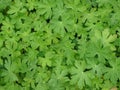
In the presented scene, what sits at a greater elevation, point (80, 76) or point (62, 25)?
point (62, 25)

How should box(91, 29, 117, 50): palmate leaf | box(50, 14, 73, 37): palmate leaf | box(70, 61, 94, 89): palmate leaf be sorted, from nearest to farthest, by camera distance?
box(70, 61, 94, 89): palmate leaf
box(91, 29, 117, 50): palmate leaf
box(50, 14, 73, 37): palmate leaf

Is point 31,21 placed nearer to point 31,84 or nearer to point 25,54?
point 25,54

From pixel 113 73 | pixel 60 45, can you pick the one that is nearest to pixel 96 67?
pixel 113 73

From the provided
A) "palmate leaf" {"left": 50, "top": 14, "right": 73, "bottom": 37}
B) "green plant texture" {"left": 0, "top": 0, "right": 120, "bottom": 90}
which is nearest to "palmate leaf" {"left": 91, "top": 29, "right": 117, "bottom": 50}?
"green plant texture" {"left": 0, "top": 0, "right": 120, "bottom": 90}

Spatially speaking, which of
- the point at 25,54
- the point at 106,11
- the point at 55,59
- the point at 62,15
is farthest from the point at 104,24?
the point at 25,54

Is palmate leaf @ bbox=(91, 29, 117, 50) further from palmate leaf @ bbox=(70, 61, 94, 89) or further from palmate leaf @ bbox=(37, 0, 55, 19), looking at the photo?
palmate leaf @ bbox=(37, 0, 55, 19)

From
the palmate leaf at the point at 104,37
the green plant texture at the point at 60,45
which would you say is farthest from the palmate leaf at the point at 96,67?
the palmate leaf at the point at 104,37

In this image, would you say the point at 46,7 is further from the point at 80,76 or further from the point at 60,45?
the point at 80,76

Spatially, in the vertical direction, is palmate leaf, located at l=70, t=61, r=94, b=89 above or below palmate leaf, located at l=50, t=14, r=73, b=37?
below

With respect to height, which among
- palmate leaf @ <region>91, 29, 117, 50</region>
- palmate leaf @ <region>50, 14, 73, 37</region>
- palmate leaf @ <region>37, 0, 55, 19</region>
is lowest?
palmate leaf @ <region>91, 29, 117, 50</region>

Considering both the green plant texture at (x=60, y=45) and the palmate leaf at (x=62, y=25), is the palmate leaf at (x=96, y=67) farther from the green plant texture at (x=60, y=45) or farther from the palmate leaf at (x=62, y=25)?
the palmate leaf at (x=62, y=25)
